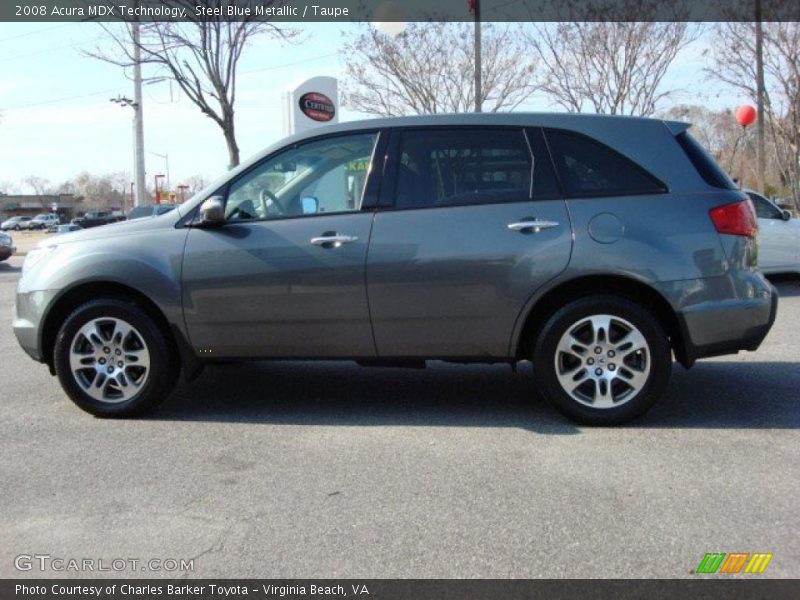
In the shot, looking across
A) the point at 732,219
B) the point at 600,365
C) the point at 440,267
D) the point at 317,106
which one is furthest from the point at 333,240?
the point at 317,106

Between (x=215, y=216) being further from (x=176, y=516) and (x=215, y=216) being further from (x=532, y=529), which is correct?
(x=532, y=529)

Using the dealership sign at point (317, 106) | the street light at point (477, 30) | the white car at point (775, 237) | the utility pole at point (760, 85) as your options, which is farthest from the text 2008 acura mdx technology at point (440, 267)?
the utility pole at point (760, 85)

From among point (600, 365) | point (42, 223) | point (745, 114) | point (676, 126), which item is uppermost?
point (745, 114)

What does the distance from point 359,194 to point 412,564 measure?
98.0 inches

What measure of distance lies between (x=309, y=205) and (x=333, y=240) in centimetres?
34

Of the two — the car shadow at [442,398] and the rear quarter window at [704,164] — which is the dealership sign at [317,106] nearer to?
the car shadow at [442,398]

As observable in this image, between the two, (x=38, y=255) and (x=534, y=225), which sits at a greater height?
(x=534, y=225)

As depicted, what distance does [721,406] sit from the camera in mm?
4980

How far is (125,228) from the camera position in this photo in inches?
194

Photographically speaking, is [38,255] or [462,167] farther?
[38,255]

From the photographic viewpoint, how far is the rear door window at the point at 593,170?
14.8 feet

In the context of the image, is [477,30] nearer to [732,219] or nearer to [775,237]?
[775,237]
